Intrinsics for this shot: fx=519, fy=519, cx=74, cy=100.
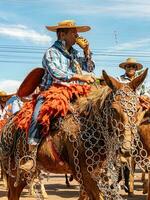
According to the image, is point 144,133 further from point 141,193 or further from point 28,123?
point 141,193

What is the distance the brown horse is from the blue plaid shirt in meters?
0.44

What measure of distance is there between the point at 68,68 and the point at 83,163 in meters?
1.47

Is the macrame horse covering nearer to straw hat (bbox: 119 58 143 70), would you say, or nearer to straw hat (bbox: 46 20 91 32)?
straw hat (bbox: 46 20 91 32)

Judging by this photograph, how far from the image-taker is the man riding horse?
710 centimetres

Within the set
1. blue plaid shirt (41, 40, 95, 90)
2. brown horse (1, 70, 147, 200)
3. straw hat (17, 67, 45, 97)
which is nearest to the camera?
brown horse (1, 70, 147, 200)

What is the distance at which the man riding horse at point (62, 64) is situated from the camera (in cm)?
710

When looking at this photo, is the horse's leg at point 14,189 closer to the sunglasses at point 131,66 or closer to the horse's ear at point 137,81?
the horse's ear at point 137,81

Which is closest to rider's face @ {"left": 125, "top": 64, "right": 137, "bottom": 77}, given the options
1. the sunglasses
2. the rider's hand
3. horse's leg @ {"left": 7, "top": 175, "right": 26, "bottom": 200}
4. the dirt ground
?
the sunglasses

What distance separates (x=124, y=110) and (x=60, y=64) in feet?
5.43

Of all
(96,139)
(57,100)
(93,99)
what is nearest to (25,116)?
(57,100)

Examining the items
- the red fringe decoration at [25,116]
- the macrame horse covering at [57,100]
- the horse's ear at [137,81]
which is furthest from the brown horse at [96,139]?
the red fringe decoration at [25,116]

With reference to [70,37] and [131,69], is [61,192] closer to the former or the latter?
[131,69]

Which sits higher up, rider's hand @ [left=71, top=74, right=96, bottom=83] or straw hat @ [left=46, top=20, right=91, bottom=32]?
straw hat @ [left=46, top=20, right=91, bottom=32]

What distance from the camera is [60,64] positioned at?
718 centimetres
